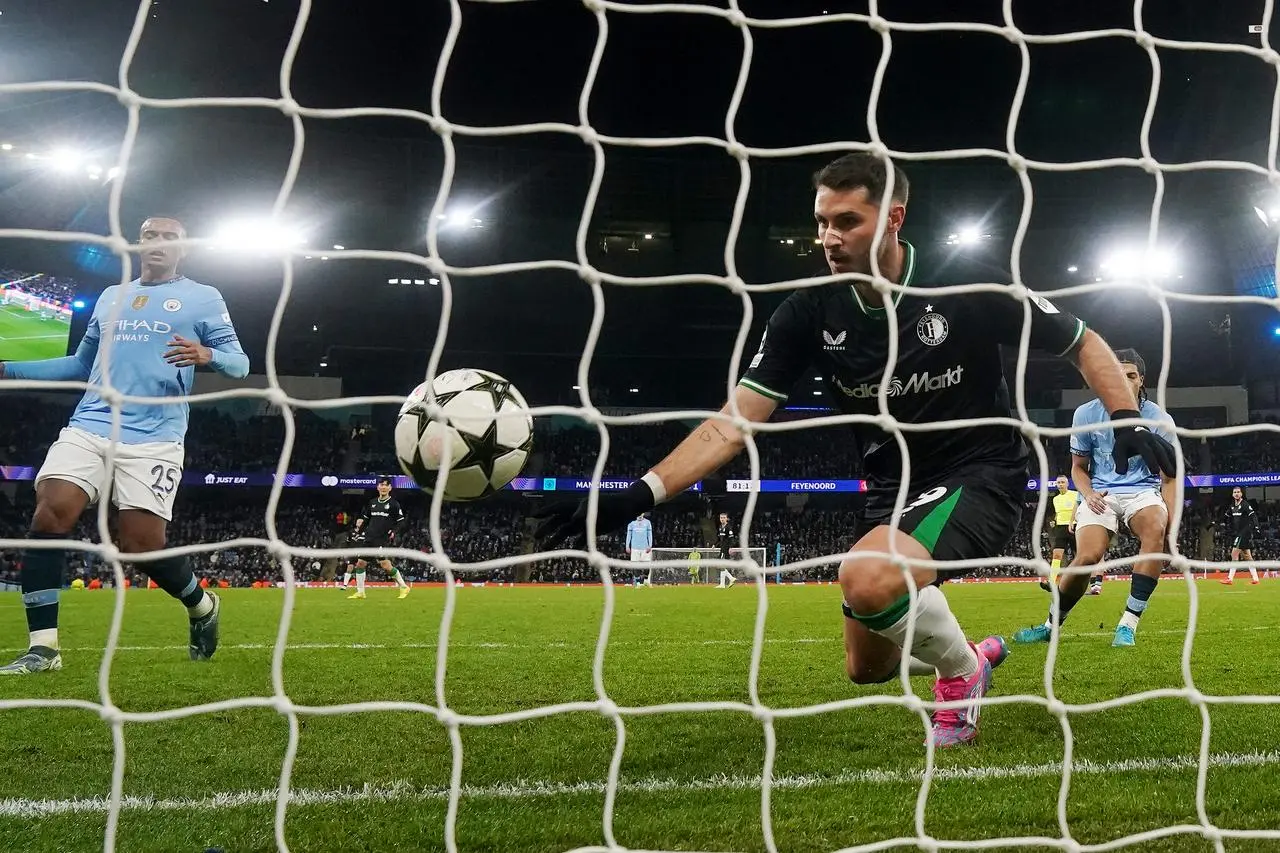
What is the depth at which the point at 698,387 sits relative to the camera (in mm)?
30812

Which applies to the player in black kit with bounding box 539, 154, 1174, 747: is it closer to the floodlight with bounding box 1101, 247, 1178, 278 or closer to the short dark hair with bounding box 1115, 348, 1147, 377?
the short dark hair with bounding box 1115, 348, 1147, 377

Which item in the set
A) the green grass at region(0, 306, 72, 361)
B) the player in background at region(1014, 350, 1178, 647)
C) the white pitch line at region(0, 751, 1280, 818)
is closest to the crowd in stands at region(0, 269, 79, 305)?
the green grass at region(0, 306, 72, 361)

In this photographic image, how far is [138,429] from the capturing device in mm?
4402

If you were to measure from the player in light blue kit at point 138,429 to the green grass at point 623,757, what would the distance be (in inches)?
24.7

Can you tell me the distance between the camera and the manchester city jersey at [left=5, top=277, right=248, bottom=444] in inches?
168

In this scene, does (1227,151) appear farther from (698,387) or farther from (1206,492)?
(698,387)

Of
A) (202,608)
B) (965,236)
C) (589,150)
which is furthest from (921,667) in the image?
(965,236)

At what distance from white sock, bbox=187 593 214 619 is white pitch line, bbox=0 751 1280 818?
8.08ft

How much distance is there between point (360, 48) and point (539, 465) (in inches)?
624

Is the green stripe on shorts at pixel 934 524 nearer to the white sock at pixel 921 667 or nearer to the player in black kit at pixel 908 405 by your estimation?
the player in black kit at pixel 908 405

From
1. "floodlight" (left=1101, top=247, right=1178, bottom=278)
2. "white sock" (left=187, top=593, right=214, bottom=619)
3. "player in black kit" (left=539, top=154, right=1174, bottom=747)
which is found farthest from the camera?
"floodlight" (left=1101, top=247, right=1178, bottom=278)

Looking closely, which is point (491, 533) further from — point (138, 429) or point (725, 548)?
point (138, 429)

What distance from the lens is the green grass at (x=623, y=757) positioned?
90.7 inches

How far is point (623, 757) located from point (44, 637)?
11.6ft
